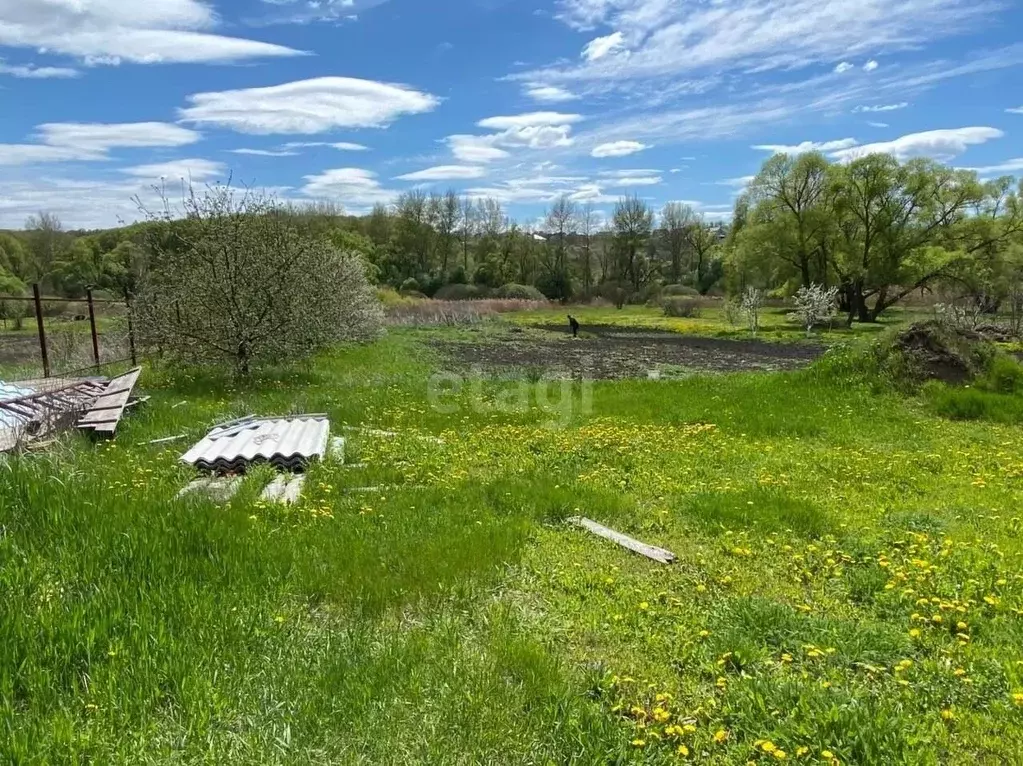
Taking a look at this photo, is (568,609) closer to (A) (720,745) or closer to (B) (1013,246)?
(A) (720,745)

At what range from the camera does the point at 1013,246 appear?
140 ft

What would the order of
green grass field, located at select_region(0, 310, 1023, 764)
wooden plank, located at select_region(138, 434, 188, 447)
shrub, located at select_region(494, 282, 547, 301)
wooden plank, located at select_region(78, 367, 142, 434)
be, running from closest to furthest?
green grass field, located at select_region(0, 310, 1023, 764) < wooden plank, located at select_region(138, 434, 188, 447) < wooden plank, located at select_region(78, 367, 142, 434) < shrub, located at select_region(494, 282, 547, 301)

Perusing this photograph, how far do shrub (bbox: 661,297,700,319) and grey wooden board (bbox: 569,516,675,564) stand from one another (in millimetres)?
49070

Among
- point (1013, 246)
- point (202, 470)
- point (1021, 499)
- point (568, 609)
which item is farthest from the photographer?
point (1013, 246)

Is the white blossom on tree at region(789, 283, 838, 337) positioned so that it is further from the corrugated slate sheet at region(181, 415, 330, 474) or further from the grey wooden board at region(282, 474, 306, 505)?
the grey wooden board at region(282, 474, 306, 505)

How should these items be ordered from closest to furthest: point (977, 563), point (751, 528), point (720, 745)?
point (720, 745) → point (977, 563) → point (751, 528)

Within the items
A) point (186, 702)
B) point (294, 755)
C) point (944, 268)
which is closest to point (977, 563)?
point (294, 755)

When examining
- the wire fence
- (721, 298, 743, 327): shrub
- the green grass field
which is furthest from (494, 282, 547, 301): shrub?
the green grass field

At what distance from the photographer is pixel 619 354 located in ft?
86.7

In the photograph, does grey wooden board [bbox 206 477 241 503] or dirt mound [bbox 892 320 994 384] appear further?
dirt mound [bbox 892 320 994 384]

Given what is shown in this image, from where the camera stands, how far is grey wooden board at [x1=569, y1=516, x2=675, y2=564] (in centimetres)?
535

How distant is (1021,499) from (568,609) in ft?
17.3

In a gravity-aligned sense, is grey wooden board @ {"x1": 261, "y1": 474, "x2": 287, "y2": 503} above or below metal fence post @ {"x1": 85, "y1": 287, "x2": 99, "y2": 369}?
below

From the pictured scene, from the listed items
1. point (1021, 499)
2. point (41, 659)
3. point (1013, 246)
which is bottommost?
point (1021, 499)
